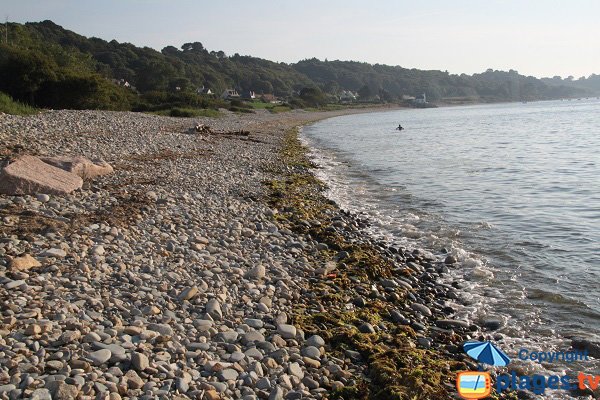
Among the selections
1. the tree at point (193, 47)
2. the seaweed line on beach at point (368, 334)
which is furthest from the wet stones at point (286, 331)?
the tree at point (193, 47)

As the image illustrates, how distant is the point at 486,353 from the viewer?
19.4ft

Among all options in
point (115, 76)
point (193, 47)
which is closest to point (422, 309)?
point (115, 76)

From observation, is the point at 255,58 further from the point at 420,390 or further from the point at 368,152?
the point at 420,390

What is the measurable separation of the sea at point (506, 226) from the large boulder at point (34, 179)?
22.7ft

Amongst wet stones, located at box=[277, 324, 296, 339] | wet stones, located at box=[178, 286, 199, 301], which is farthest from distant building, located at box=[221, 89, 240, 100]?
wet stones, located at box=[277, 324, 296, 339]

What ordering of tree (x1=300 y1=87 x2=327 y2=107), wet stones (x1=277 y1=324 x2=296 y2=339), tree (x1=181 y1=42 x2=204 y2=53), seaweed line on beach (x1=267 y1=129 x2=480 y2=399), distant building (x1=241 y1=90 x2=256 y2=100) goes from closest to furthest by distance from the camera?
seaweed line on beach (x1=267 y1=129 x2=480 y2=399), wet stones (x1=277 y1=324 x2=296 y2=339), tree (x1=300 y1=87 x2=327 y2=107), distant building (x1=241 y1=90 x2=256 y2=100), tree (x1=181 y1=42 x2=204 y2=53)

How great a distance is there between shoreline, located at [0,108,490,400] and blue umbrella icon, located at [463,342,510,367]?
0.18 metres

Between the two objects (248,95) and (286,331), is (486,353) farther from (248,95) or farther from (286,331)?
(248,95)

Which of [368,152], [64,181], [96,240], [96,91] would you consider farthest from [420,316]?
[96,91]

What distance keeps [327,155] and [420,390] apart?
78.9 ft

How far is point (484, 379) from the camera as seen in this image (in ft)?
17.9

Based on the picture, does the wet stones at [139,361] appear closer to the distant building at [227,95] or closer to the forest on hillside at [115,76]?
the forest on hillside at [115,76]

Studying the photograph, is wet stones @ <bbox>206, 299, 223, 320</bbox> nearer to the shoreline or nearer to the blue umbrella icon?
the shoreline

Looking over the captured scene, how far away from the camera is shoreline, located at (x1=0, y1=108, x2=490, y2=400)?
441 centimetres
